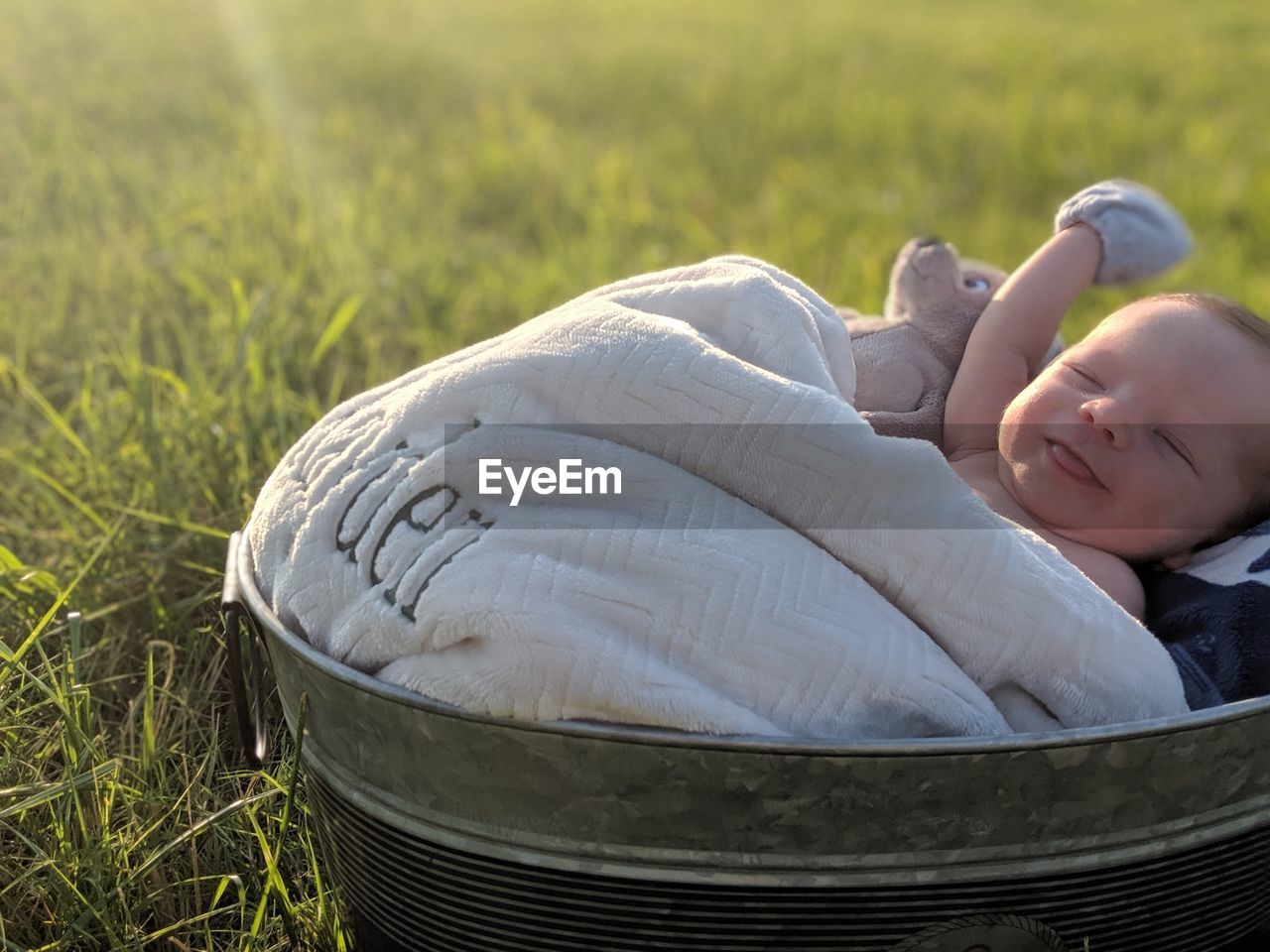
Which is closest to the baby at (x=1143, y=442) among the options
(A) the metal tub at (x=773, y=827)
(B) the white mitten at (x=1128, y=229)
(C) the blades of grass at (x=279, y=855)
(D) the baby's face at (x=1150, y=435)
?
(D) the baby's face at (x=1150, y=435)

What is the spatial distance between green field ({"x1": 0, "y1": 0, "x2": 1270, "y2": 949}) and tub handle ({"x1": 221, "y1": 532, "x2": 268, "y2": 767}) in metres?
0.08

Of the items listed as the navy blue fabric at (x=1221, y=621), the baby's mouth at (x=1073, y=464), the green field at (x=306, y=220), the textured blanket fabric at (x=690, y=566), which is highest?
the textured blanket fabric at (x=690, y=566)

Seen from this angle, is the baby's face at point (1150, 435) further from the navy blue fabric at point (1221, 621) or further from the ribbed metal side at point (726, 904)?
the ribbed metal side at point (726, 904)

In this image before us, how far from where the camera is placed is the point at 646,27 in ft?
22.2

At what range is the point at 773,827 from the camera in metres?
1.05

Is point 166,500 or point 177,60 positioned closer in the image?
point 166,500

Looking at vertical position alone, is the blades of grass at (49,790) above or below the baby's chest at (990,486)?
below

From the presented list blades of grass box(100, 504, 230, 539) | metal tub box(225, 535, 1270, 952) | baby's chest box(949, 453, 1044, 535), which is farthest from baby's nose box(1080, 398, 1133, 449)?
blades of grass box(100, 504, 230, 539)

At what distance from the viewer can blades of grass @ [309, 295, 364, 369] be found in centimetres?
234

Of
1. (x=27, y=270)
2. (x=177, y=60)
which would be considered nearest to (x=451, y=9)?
(x=177, y=60)

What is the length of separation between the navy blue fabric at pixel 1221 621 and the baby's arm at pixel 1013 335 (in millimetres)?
317

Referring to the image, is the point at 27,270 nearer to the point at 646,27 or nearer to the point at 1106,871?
the point at 1106,871

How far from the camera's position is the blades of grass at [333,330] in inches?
92.3

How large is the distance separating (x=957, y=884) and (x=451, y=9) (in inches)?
269
